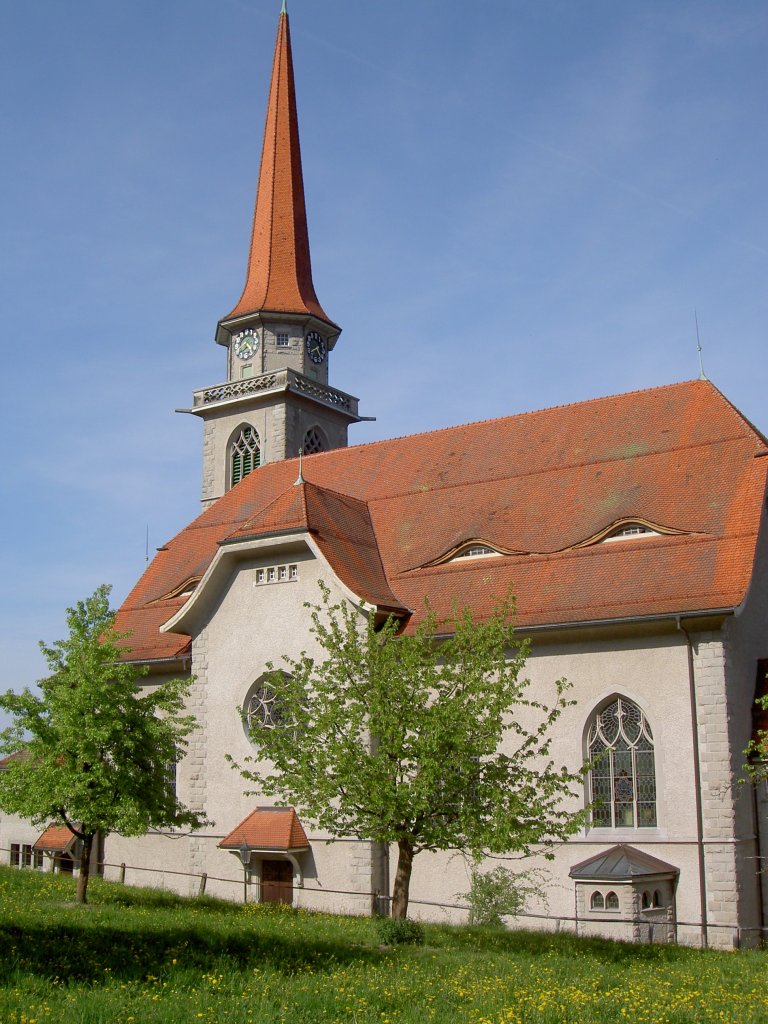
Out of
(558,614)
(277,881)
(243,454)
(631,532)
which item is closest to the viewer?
(558,614)

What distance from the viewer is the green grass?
1125 cm

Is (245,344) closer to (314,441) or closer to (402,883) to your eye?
(314,441)

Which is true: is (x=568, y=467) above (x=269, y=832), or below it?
above

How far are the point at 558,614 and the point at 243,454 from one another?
17770 millimetres

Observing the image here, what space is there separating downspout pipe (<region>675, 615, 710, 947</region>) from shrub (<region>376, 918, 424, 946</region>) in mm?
4968

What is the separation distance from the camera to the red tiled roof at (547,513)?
2083cm

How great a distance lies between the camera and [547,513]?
23859 millimetres

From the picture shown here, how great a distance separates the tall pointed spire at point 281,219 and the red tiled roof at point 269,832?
18812 mm

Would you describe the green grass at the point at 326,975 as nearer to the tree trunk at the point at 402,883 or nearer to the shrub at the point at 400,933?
the shrub at the point at 400,933

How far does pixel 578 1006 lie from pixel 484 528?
13.3 meters

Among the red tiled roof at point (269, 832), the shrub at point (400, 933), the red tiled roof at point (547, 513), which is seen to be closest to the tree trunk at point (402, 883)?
the shrub at point (400, 933)

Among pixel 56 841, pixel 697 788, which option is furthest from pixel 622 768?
pixel 56 841

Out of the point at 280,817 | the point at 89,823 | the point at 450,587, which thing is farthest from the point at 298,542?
the point at 89,823

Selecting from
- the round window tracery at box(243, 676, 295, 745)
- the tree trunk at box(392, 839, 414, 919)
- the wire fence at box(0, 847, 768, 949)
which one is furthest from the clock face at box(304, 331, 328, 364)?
the tree trunk at box(392, 839, 414, 919)
